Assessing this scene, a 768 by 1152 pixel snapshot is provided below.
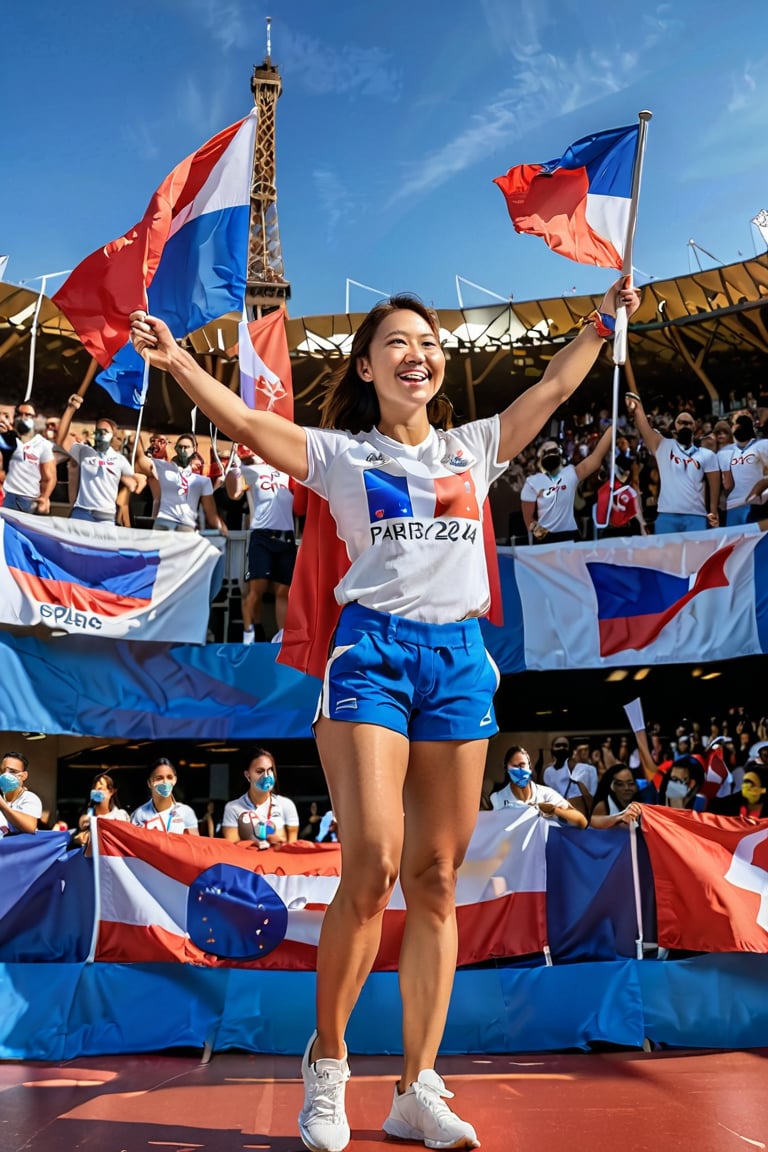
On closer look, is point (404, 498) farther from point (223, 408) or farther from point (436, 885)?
point (436, 885)

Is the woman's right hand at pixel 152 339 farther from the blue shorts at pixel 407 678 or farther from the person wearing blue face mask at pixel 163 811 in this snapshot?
the person wearing blue face mask at pixel 163 811

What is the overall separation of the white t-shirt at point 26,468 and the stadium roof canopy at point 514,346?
19.3 feet

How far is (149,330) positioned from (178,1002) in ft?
13.3

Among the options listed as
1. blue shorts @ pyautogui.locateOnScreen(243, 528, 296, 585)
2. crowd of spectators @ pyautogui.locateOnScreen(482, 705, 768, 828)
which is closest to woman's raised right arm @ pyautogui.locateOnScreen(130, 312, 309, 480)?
crowd of spectators @ pyautogui.locateOnScreen(482, 705, 768, 828)

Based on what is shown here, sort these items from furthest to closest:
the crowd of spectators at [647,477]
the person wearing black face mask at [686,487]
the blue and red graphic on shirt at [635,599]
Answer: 1. the person wearing black face mask at [686,487]
2. the crowd of spectators at [647,477]
3. the blue and red graphic on shirt at [635,599]

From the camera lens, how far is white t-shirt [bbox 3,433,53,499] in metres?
11.3

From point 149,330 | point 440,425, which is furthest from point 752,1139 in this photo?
point 149,330

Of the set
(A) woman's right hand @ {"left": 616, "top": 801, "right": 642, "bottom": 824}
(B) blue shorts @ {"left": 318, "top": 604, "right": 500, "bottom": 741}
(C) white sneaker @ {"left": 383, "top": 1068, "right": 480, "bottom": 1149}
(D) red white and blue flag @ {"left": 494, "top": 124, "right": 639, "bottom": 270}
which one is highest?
(D) red white and blue flag @ {"left": 494, "top": 124, "right": 639, "bottom": 270}

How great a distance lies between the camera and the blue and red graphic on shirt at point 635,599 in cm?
1073

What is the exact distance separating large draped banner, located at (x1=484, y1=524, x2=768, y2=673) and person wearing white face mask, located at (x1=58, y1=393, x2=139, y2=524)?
13.3 ft

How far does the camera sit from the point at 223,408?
313 cm

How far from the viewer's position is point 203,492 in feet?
39.9

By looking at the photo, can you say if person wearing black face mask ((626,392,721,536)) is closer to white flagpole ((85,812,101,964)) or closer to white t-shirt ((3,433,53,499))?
white t-shirt ((3,433,53,499))

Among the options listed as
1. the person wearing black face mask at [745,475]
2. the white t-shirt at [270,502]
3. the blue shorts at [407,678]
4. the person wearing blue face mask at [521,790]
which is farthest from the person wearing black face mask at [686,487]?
the blue shorts at [407,678]
